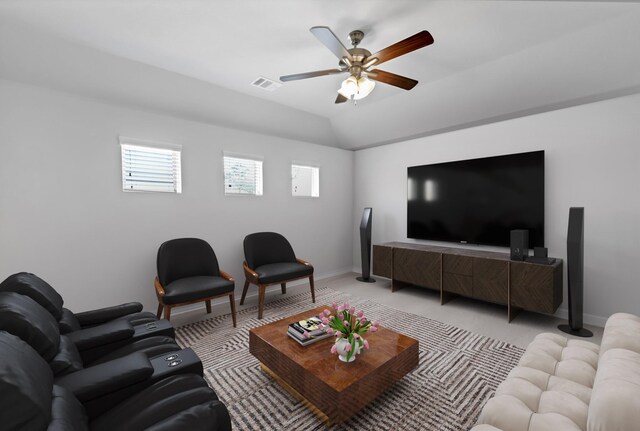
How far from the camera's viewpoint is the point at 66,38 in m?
2.71

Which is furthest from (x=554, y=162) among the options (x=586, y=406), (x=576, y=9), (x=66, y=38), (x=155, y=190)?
(x=66, y=38)

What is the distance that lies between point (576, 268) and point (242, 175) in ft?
14.0

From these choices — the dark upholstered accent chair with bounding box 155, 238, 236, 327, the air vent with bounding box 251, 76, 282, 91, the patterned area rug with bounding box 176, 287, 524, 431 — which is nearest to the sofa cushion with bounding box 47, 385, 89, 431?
the patterned area rug with bounding box 176, 287, 524, 431

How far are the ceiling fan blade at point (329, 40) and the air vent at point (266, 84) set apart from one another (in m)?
1.52

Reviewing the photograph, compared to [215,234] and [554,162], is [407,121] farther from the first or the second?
[215,234]

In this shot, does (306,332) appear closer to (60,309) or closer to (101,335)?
(101,335)

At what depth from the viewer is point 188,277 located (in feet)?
11.3

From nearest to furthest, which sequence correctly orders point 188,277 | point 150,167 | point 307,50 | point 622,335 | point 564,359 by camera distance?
point 622,335
point 564,359
point 307,50
point 188,277
point 150,167

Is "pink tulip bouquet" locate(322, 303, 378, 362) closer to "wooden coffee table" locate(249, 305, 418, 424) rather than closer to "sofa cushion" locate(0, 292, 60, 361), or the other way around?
"wooden coffee table" locate(249, 305, 418, 424)

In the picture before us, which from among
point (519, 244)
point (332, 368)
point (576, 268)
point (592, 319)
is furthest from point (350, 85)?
point (592, 319)

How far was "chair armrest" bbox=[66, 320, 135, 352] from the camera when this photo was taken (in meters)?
1.84

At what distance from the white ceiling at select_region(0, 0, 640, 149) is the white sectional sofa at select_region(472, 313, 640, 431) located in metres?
2.49

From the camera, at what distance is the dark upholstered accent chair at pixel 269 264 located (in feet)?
Result: 11.9

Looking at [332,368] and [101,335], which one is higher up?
[101,335]
